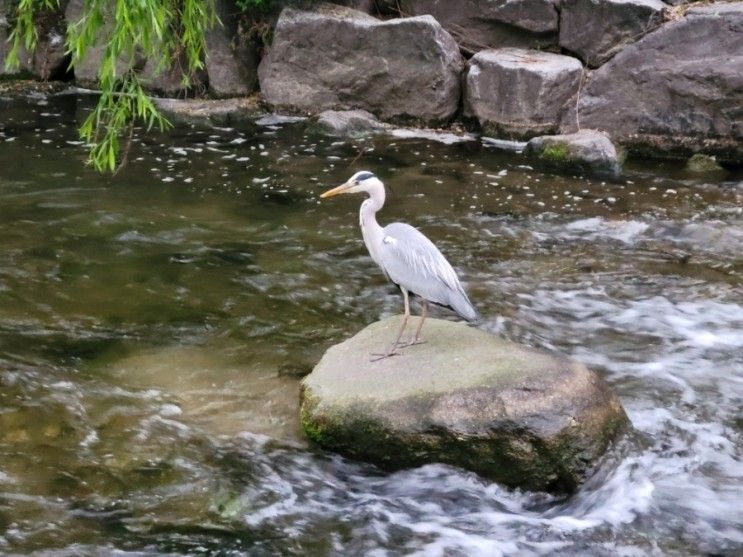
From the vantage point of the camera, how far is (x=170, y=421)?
4422 millimetres

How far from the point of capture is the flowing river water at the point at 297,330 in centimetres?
376

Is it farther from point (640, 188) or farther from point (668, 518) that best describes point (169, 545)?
point (640, 188)

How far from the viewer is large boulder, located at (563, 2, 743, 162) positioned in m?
8.70

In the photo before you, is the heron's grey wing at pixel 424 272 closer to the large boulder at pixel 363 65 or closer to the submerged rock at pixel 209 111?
the large boulder at pixel 363 65

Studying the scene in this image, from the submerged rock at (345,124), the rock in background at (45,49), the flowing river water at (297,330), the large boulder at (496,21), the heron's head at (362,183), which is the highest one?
the large boulder at (496,21)

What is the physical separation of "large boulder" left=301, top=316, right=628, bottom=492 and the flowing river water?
0.33 ft

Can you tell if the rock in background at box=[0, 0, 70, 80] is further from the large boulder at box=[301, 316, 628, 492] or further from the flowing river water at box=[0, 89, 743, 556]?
the large boulder at box=[301, 316, 628, 492]

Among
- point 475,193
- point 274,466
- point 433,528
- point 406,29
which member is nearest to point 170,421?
point 274,466

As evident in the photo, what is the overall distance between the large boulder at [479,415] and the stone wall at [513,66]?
214 inches

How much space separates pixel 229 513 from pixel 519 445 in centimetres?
126

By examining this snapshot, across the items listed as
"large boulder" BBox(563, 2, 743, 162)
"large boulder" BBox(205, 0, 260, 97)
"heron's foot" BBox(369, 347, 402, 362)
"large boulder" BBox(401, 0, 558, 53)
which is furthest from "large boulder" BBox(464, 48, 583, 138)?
"heron's foot" BBox(369, 347, 402, 362)

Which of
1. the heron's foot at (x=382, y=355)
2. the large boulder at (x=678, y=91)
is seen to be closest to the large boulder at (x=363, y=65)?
the large boulder at (x=678, y=91)

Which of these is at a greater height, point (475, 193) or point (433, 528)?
point (475, 193)

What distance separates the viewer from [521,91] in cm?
928
